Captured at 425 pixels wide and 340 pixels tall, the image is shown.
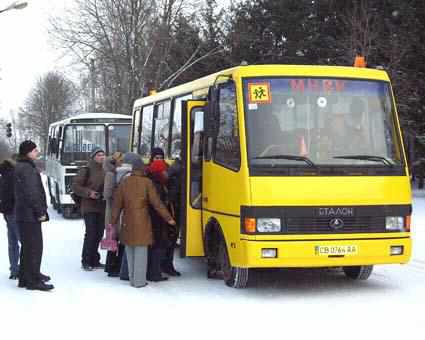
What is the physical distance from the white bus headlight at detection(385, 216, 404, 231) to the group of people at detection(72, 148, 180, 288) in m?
2.67

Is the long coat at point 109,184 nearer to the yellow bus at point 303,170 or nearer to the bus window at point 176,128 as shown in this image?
the bus window at point 176,128

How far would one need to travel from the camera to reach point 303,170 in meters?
8.62

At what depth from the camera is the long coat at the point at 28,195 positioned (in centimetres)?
905

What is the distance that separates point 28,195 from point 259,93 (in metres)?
3.08

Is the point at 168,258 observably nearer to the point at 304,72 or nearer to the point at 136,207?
the point at 136,207

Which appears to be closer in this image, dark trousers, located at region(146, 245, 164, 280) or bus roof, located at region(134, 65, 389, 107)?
bus roof, located at region(134, 65, 389, 107)

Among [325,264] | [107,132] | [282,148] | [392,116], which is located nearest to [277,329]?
[325,264]

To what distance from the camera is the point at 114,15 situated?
3803 centimetres

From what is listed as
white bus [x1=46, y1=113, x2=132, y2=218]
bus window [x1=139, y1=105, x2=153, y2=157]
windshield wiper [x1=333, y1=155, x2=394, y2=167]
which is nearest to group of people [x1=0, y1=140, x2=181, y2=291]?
windshield wiper [x1=333, y1=155, x2=394, y2=167]

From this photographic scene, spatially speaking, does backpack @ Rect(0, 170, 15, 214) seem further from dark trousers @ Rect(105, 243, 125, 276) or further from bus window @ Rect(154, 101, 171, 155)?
bus window @ Rect(154, 101, 171, 155)

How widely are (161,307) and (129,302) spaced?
47 cm

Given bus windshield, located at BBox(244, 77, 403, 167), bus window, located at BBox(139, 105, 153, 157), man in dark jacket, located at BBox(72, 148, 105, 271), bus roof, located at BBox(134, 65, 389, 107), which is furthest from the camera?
bus window, located at BBox(139, 105, 153, 157)

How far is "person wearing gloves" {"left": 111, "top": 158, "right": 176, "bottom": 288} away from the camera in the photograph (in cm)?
937

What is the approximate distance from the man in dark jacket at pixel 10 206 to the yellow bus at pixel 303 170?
262cm
